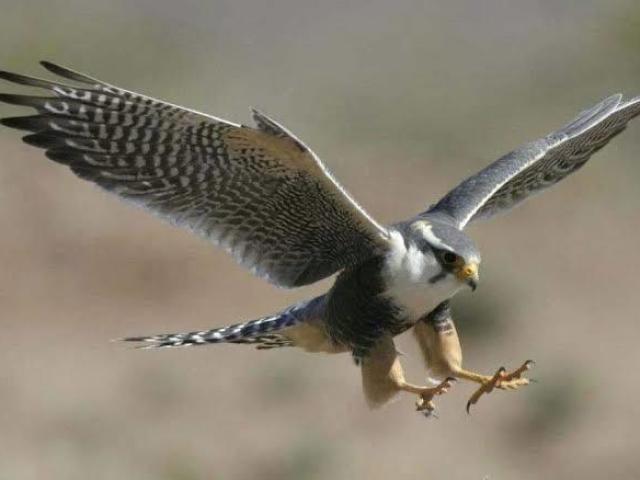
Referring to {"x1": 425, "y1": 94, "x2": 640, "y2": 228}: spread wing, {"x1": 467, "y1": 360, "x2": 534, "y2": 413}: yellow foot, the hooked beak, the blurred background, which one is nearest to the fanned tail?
{"x1": 425, "y1": 94, "x2": 640, "y2": 228}: spread wing

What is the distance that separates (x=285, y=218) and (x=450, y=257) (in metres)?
0.82

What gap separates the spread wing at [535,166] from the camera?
30.0 feet

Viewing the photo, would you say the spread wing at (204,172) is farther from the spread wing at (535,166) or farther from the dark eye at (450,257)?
the spread wing at (535,166)

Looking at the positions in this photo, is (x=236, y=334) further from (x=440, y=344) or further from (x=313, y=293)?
(x=313, y=293)

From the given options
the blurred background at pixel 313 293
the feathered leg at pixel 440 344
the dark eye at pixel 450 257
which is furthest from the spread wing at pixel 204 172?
the blurred background at pixel 313 293

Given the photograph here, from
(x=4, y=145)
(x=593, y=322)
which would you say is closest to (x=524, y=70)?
(x=4, y=145)

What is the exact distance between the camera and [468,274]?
8258mm

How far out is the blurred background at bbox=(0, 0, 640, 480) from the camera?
14.4 metres

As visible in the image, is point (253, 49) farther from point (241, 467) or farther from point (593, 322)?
point (241, 467)

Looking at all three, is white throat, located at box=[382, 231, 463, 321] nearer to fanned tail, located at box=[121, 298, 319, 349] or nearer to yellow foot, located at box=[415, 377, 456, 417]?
yellow foot, located at box=[415, 377, 456, 417]

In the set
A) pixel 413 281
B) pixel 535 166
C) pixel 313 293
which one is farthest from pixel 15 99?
pixel 313 293

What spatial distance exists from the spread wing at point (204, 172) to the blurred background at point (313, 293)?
4.64m

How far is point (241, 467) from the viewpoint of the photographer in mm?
14242

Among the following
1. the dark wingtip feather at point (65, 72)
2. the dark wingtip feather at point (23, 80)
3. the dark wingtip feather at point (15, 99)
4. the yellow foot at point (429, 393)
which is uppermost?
the dark wingtip feather at point (15, 99)
